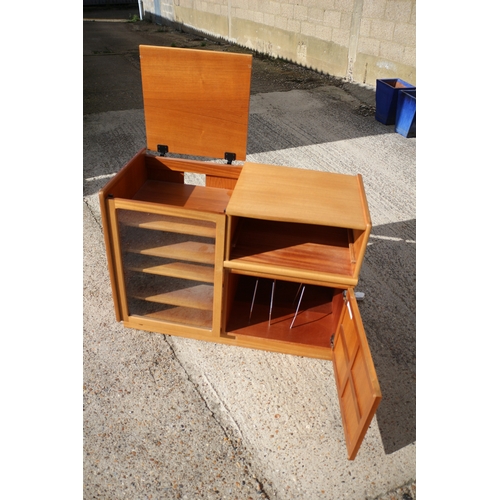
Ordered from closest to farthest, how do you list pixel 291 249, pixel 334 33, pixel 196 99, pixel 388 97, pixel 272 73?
1. pixel 291 249
2. pixel 196 99
3. pixel 388 97
4. pixel 334 33
5. pixel 272 73

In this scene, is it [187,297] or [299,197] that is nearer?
[299,197]

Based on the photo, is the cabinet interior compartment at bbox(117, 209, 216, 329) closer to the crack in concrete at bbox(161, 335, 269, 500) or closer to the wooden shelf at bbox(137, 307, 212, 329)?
the wooden shelf at bbox(137, 307, 212, 329)

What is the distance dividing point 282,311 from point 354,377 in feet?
3.10

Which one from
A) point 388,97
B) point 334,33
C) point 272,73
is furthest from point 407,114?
point 272,73

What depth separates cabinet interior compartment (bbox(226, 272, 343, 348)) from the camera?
2.79 meters

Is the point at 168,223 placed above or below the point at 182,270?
above

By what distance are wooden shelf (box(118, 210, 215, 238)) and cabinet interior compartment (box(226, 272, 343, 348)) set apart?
483 mm

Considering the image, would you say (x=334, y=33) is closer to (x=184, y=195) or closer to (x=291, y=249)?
(x=184, y=195)

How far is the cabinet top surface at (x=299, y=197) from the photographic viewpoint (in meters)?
2.19

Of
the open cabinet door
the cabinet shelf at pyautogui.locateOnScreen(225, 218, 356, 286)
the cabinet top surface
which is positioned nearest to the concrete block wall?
the cabinet top surface

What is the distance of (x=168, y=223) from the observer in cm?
235

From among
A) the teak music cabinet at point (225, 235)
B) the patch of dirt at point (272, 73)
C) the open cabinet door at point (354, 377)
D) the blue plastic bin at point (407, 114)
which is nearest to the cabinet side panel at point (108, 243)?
the teak music cabinet at point (225, 235)
